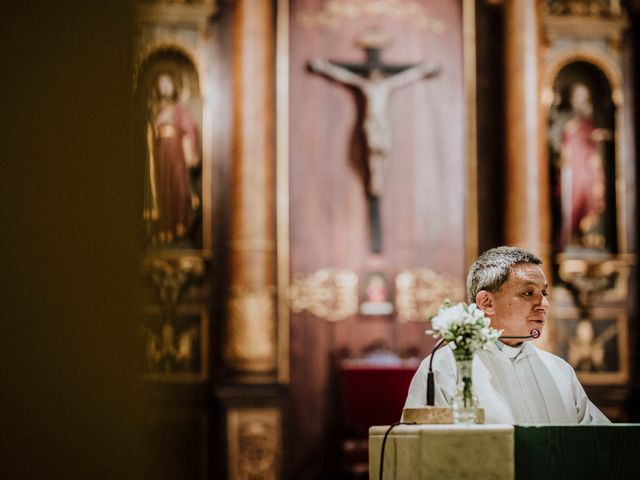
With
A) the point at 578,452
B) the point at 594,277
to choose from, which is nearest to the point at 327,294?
the point at 594,277

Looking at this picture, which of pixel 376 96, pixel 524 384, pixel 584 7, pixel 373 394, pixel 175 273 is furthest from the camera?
pixel 584 7

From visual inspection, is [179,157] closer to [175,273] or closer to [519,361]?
[175,273]

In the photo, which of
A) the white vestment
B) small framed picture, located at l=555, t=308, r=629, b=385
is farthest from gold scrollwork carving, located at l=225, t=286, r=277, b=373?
the white vestment

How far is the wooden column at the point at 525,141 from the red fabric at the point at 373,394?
1631 mm

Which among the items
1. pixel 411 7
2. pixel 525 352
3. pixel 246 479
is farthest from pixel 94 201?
pixel 411 7

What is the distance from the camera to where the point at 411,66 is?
800cm

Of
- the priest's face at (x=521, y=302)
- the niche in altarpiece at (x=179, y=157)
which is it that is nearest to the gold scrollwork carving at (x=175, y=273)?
the niche in altarpiece at (x=179, y=157)

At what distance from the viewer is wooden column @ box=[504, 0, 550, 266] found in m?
7.63

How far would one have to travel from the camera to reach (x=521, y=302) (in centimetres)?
306

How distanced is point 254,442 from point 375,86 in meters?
3.38

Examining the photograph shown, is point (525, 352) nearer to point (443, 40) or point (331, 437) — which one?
point (331, 437)

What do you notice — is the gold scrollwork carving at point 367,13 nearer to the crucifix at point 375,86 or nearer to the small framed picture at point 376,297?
the crucifix at point 375,86

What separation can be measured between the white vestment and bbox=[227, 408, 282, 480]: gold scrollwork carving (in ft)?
14.9

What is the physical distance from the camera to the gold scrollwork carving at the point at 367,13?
26.5 feet
